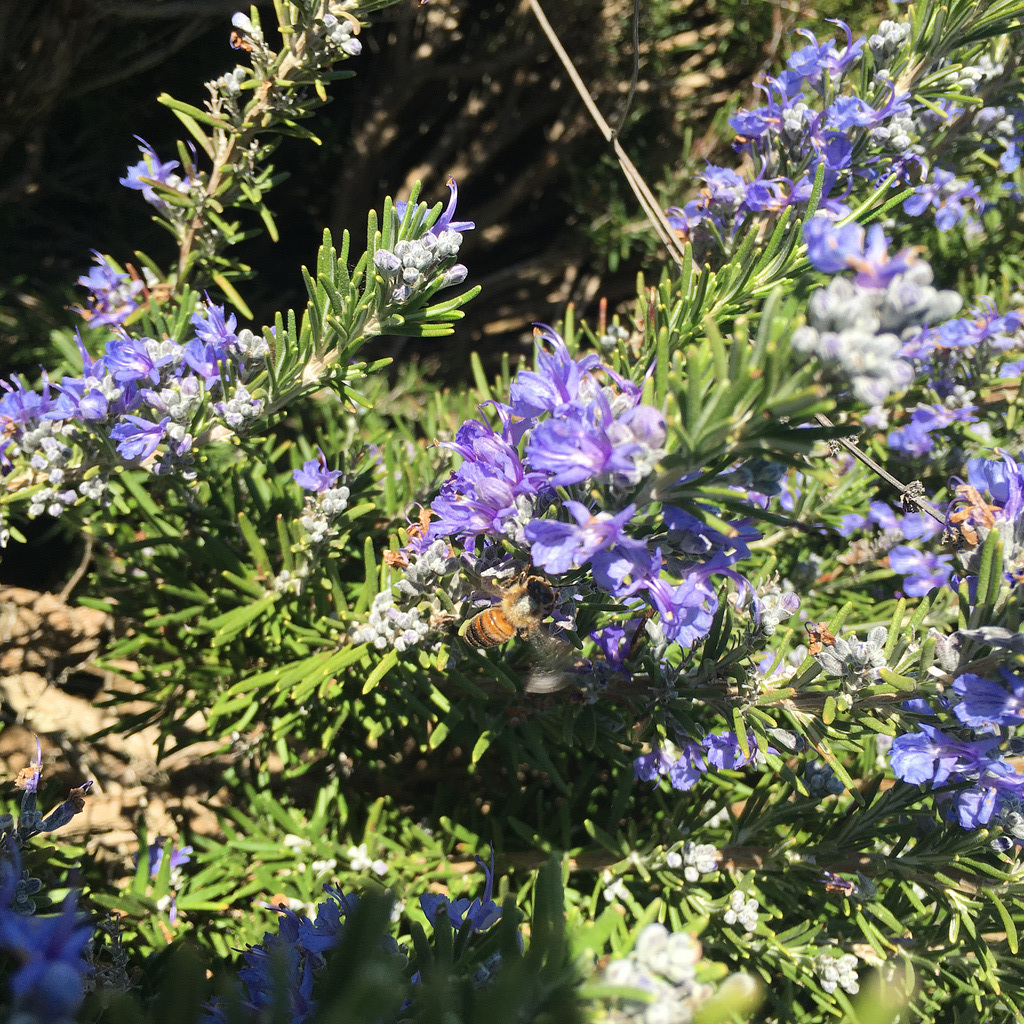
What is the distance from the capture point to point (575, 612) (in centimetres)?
126

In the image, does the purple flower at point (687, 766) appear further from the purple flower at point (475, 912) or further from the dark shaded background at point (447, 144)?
the dark shaded background at point (447, 144)

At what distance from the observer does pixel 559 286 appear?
3.59 m

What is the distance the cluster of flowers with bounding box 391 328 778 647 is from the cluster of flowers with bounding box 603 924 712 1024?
395 millimetres

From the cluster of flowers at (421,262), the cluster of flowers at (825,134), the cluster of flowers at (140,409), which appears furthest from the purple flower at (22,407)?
the cluster of flowers at (825,134)

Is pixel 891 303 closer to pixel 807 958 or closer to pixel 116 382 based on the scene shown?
pixel 116 382

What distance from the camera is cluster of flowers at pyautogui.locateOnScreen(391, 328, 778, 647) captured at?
923 mm

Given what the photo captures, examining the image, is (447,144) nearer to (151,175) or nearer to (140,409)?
(151,175)

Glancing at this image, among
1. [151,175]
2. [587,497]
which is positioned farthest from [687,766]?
[151,175]

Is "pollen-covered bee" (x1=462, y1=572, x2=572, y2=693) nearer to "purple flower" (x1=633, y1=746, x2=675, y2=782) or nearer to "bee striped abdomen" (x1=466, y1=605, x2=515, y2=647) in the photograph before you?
"bee striped abdomen" (x1=466, y1=605, x2=515, y2=647)

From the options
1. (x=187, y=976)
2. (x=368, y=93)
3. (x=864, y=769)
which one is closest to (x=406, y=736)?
(x=864, y=769)

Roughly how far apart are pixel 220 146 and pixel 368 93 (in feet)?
4.85

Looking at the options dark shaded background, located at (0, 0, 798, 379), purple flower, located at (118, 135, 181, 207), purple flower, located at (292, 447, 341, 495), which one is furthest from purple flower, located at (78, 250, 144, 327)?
purple flower, located at (292, 447, 341, 495)

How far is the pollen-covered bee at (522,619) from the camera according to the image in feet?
3.73

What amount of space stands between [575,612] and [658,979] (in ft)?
1.93
